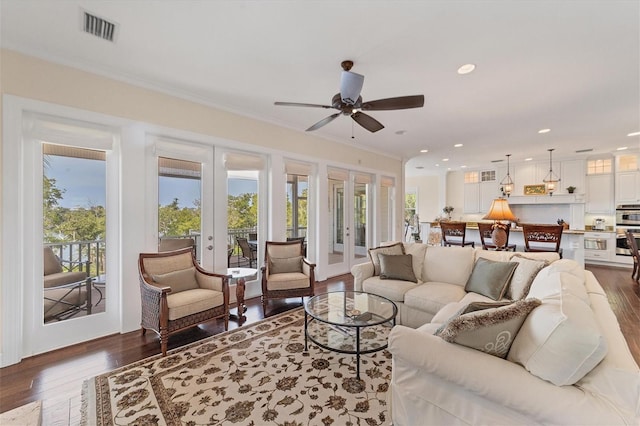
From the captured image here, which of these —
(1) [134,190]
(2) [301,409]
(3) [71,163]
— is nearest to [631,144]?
(2) [301,409]

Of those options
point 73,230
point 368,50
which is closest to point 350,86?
point 368,50

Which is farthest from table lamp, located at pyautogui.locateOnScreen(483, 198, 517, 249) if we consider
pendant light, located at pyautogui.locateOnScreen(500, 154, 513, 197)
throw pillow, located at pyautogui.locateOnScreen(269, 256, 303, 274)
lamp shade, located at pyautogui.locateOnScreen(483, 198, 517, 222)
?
pendant light, located at pyautogui.locateOnScreen(500, 154, 513, 197)

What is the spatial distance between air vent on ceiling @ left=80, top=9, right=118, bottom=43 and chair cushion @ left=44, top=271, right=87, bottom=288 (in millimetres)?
2343

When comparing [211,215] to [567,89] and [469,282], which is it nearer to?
[469,282]

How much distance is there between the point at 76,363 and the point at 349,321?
2507 millimetres

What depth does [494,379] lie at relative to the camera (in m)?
1.30

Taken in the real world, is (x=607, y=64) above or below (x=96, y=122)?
above

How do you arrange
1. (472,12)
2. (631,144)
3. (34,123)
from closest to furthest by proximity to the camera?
(472,12), (34,123), (631,144)

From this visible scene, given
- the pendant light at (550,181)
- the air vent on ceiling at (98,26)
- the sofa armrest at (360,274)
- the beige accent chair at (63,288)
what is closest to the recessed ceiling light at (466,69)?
the sofa armrest at (360,274)

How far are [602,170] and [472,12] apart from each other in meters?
7.80

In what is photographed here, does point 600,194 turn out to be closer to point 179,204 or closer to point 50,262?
point 179,204

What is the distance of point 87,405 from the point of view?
196 centimetres

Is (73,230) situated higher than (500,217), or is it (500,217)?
(500,217)

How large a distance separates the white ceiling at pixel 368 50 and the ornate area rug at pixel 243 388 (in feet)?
9.24
